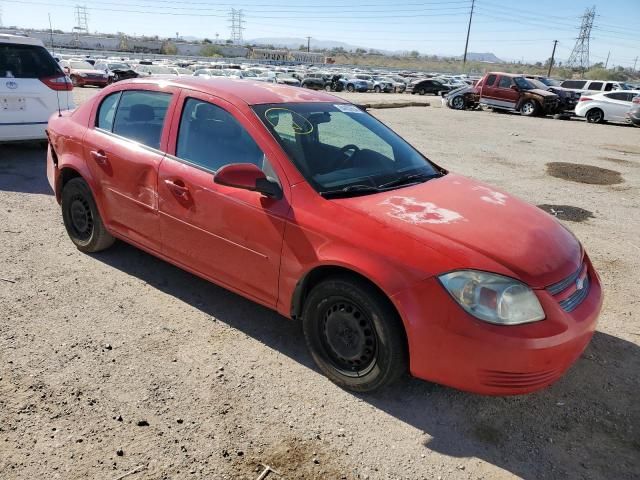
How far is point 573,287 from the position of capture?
2.85 meters

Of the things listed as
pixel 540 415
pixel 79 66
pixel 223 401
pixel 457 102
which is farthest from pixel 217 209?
pixel 79 66

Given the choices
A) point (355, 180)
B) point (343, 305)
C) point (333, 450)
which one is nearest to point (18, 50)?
point (355, 180)

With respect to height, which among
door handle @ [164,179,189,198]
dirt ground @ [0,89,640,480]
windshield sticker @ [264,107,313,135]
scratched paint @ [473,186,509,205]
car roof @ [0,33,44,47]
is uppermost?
car roof @ [0,33,44,47]

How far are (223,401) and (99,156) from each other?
2405 millimetres

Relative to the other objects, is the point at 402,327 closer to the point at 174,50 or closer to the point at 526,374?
the point at 526,374

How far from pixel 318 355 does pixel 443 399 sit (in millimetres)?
793

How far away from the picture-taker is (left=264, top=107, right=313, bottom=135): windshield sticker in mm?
3396

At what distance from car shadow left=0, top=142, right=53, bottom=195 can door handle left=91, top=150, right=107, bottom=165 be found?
288 cm

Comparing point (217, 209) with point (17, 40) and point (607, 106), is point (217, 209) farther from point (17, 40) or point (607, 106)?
point (607, 106)

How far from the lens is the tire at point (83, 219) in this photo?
4488mm

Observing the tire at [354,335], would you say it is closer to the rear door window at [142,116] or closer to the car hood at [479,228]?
the car hood at [479,228]

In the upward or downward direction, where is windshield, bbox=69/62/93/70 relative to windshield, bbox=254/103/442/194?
downward

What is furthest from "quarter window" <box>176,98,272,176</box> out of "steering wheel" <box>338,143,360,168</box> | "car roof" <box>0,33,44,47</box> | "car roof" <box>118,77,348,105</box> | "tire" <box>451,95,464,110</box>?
"tire" <box>451,95,464,110</box>

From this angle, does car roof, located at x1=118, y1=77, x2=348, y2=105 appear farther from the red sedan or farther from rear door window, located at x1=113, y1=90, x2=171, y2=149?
rear door window, located at x1=113, y1=90, x2=171, y2=149
